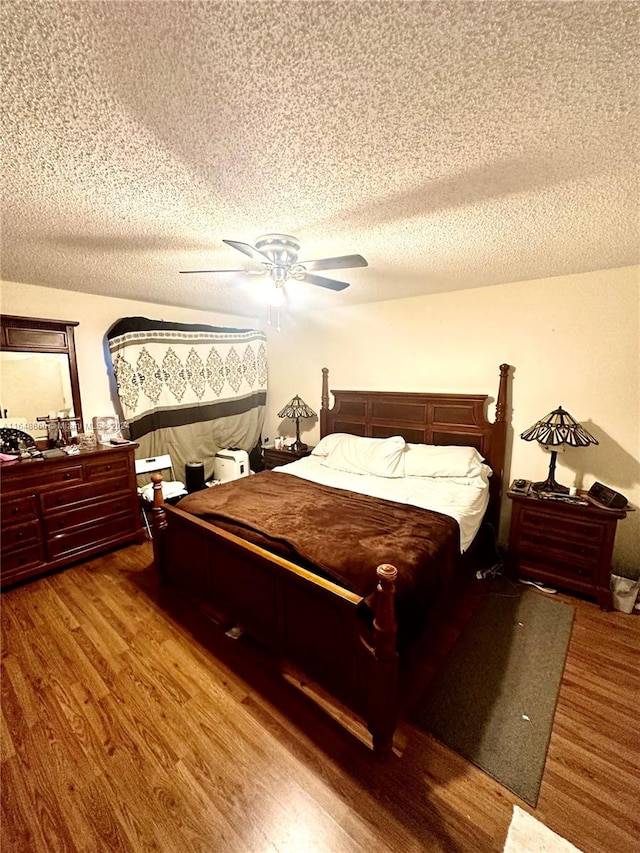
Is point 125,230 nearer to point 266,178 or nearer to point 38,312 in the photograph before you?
point 266,178

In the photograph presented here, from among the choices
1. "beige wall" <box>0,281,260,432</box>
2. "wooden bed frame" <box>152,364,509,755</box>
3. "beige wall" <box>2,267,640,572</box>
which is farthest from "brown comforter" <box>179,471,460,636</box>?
"beige wall" <box>0,281,260,432</box>

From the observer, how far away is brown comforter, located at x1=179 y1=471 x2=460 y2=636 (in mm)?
1671

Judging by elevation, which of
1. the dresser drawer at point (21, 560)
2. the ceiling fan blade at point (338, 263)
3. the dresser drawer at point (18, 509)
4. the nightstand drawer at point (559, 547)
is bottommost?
the dresser drawer at point (21, 560)

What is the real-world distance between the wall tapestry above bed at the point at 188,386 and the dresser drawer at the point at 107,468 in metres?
0.50

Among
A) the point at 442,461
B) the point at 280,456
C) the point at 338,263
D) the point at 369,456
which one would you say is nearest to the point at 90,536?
the point at 280,456

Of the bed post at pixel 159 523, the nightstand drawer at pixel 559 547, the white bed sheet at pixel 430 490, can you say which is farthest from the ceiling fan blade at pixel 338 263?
the nightstand drawer at pixel 559 547

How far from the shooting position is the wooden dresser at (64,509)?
8.08ft

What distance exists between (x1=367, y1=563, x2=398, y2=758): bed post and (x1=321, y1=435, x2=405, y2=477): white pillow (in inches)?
67.5

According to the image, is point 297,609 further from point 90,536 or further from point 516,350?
point 516,350

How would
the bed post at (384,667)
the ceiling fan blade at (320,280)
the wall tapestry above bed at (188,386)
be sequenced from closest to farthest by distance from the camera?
the bed post at (384,667), the ceiling fan blade at (320,280), the wall tapestry above bed at (188,386)

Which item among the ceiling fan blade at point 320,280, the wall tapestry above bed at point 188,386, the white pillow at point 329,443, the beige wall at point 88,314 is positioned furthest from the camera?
the white pillow at point 329,443

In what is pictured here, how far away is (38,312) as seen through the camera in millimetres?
2879

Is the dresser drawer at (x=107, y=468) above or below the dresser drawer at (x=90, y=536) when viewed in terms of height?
above

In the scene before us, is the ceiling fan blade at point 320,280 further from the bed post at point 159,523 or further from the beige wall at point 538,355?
the bed post at point 159,523
